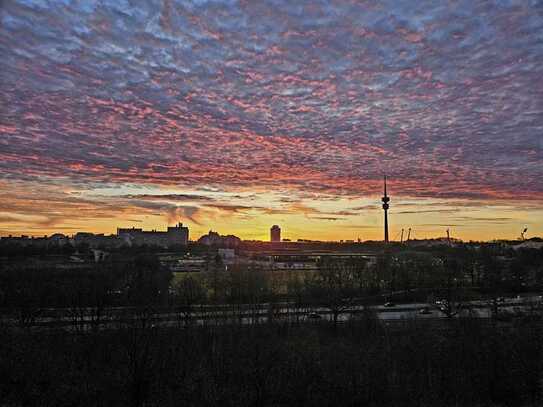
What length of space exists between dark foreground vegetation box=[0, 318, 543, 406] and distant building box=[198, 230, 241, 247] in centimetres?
12704

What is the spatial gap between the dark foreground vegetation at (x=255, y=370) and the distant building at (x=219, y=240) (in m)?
127

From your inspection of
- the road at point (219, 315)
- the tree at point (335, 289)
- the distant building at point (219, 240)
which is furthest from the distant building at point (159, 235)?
the road at point (219, 315)

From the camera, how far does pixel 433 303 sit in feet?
142

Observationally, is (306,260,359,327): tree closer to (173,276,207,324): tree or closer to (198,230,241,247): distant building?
(173,276,207,324): tree

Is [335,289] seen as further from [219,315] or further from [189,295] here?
[219,315]

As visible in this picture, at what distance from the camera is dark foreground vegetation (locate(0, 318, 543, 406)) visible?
1708 cm

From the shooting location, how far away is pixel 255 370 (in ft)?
58.2

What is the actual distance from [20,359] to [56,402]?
4.93 m

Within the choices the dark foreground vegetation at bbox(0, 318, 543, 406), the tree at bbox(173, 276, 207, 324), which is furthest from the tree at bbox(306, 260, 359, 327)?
the tree at bbox(173, 276, 207, 324)

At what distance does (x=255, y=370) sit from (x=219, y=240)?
494ft

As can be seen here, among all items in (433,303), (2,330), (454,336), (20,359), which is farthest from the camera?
(433,303)

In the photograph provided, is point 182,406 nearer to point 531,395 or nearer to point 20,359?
point 20,359

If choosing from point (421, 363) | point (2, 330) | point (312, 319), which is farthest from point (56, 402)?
point (312, 319)

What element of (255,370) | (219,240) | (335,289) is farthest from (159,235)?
(255,370)
